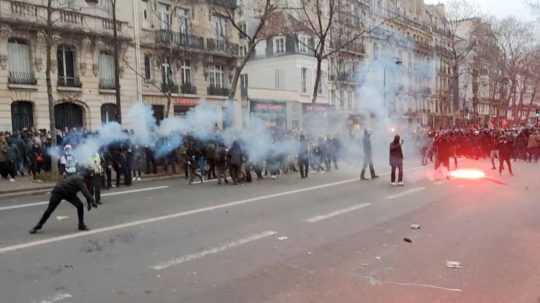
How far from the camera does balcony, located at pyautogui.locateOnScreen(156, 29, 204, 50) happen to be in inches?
1058

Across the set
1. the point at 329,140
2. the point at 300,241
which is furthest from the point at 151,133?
the point at 300,241

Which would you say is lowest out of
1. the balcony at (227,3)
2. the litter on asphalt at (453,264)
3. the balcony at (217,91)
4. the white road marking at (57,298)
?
the litter on asphalt at (453,264)

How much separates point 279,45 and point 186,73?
11.7 metres

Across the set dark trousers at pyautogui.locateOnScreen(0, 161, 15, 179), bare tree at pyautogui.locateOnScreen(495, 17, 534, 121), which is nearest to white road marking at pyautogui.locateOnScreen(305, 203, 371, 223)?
dark trousers at pyautogui.locateOnScreen(0, 161, 15, 179)

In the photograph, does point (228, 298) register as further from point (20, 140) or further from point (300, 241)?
point (20, 140)

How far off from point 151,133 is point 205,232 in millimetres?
10061

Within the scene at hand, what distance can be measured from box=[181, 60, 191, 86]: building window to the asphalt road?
17.5 meters

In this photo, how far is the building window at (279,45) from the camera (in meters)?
39.1

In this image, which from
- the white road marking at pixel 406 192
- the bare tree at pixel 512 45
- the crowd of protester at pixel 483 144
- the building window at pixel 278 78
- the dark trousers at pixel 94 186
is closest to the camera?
the dark trousers at pixel 94 186

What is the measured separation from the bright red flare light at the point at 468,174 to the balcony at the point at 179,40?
47.4 ft

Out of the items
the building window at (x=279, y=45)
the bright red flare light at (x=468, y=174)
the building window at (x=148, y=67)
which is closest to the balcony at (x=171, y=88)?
the building window at (x=148, y=67)

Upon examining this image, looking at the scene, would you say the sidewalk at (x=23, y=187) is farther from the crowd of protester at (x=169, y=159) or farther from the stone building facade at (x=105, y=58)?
the stone building facade at (x=105, y=58)

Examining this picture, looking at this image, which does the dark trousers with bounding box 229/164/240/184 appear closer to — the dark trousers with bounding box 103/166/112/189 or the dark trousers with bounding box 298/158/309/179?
the dark trousers with bounding box 298/158/309/179

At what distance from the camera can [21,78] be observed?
74.0 feet
